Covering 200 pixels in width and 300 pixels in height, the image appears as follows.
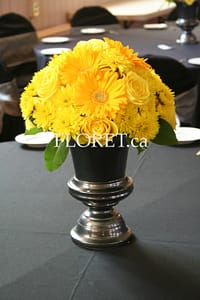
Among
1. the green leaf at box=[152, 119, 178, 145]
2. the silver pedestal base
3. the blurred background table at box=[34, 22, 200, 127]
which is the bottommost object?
the blurred background table at box=[34, 22, 200, 127]

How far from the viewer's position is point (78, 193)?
1.37m

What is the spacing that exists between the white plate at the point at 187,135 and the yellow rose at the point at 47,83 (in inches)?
36.0

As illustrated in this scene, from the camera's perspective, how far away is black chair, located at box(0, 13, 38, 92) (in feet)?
15.0

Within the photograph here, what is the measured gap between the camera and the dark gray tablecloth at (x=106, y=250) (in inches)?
49.0

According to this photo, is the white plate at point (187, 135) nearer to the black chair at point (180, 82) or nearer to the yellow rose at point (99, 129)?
the black chair at point (180, 82)

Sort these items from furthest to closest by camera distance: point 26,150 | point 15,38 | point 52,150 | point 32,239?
point 15,38 → point 26,150 → point 32,239 → point 52,150

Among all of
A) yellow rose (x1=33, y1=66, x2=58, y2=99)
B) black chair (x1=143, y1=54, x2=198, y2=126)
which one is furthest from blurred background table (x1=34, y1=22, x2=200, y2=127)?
yellow rose (x1=33, y1=66, x2=58, y2=99)

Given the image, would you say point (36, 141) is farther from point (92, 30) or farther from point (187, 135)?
point (92, 30)

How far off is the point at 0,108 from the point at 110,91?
80.7 inches

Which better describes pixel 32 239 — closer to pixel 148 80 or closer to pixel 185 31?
pixel 148 80

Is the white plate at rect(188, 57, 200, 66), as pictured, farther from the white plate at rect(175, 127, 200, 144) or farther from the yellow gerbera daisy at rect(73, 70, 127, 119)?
the yellow gerbera daisy at rect(73, 70, 127, 119)

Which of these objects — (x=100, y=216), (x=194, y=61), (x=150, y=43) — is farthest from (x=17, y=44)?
(x=100, y=216)

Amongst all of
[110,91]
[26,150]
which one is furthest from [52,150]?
[26,150]

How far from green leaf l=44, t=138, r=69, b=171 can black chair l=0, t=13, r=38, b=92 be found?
10.5ft
